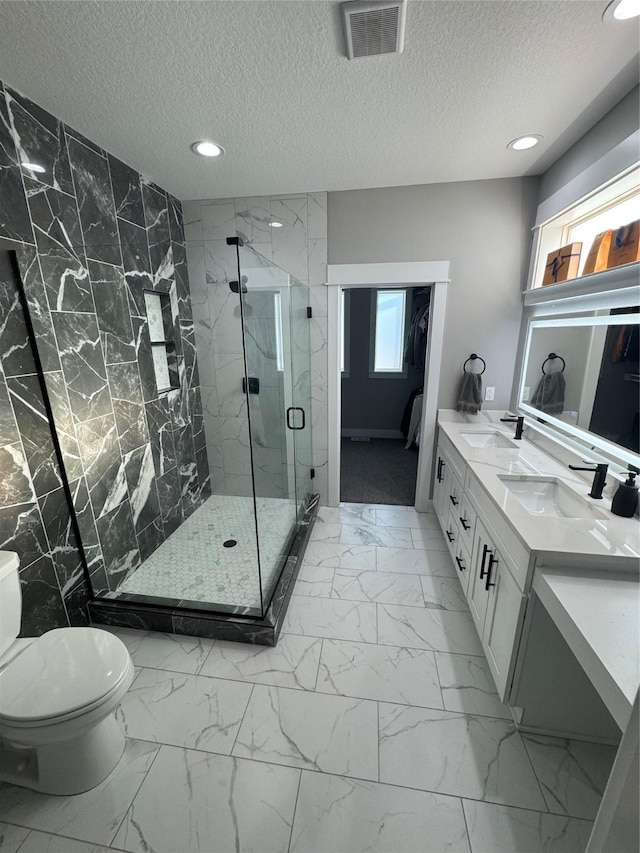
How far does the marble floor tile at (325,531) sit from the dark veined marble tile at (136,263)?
2134mm

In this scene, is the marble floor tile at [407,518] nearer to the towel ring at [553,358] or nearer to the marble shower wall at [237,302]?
the marble shower wall at [237,302]

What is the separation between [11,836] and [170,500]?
1792mm

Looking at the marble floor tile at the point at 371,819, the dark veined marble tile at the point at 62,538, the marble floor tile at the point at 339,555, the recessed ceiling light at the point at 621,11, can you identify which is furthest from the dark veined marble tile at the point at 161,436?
the recessed ceiling light at the point at 621,11

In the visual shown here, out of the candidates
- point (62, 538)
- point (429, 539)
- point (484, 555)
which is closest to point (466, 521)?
point (484, 555)

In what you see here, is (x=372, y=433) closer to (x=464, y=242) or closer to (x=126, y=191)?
(x=464, y=242)

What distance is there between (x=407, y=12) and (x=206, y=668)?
9.43 ft

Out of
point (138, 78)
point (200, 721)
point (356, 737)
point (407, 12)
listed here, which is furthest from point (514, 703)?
point (138, 78)

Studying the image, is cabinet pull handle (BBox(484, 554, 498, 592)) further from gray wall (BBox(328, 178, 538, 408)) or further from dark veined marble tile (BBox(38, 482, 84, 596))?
dark veined marble tile (BBox(38, 482, 84, 596))

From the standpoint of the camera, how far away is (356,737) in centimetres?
143

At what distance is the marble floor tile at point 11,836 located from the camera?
1.13 meters

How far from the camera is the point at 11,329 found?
1.55m

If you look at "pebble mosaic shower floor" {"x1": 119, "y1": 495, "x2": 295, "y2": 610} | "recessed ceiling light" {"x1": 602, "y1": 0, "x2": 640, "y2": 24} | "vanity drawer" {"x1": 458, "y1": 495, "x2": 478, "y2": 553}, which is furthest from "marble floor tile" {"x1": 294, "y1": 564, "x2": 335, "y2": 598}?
"recessed ceiling light" {"x1": 602, "y1": 0, "x2": 640, "y2": 24}

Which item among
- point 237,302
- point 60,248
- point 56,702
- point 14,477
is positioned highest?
point 60,248

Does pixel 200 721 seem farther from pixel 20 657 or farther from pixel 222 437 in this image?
pixel 222 437
